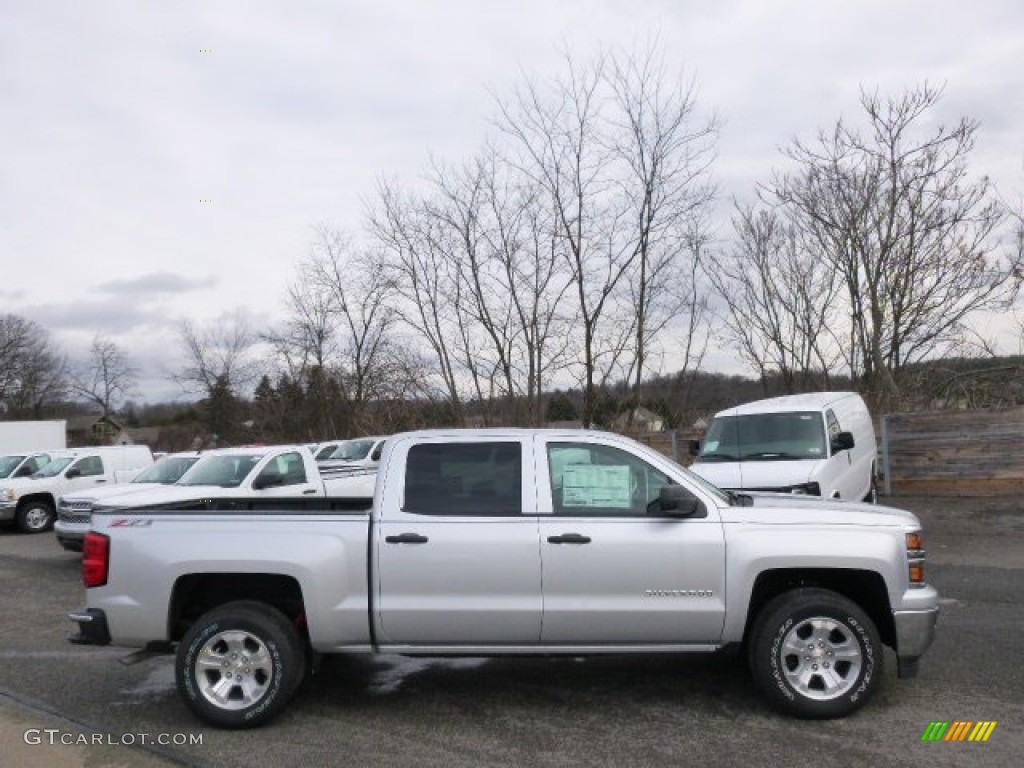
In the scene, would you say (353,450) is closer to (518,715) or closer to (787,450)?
(787,450)

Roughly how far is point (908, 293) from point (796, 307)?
400 cm

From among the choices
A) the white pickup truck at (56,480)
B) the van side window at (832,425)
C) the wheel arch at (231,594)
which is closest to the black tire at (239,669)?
the wheel arch at (231,594)

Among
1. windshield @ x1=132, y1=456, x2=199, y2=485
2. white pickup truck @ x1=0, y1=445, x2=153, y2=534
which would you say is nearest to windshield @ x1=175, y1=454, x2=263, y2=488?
windshield @ x1=132, y1=456, x2=199, y2=485

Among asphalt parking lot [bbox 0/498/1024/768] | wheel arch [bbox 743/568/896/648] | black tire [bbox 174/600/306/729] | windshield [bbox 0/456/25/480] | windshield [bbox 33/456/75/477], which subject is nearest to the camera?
asphalt parking lot [bbox 0/498/1024/768]

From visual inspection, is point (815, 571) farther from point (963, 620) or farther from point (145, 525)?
point (145, 525)

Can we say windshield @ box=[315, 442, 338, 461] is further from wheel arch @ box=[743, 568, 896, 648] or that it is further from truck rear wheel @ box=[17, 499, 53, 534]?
wheel arch @ box=[743, 568, 896, 648]

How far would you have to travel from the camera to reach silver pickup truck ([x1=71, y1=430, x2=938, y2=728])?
5.53m

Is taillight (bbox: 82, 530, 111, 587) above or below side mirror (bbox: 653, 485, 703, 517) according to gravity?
below

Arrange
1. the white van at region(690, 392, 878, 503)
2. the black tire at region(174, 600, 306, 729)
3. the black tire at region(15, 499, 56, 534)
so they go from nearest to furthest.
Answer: the black tire at region(174, 600, 306, 729)
the white van at region(690, 392, 878, 503)
the black tire at region(15, 499, 56, 534)

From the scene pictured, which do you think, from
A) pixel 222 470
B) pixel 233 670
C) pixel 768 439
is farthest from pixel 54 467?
pixel 233 670

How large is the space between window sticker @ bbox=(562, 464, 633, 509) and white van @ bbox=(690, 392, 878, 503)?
5.78 meters

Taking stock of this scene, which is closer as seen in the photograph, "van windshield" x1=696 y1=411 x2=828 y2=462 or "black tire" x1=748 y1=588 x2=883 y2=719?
"black tire" x1=748 y1=588 x2=883 y2=719

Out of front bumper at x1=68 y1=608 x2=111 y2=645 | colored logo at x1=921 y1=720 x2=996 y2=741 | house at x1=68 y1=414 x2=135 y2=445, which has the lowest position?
colored logo at x1=921 y1=720 x2=996 y2=741

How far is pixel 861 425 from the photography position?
14.8 metres
